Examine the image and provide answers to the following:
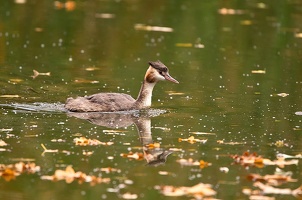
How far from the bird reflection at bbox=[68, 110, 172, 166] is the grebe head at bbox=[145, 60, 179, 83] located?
1.86 ft

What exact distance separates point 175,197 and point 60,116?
439 centimetres

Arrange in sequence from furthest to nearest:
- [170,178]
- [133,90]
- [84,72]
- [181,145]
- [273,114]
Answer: [84,72]
[133,90]
[273,114]
[181,145]
[170,178]

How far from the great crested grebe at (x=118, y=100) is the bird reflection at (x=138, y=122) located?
96mm

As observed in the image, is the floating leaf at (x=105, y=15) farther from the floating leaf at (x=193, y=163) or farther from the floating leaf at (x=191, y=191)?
the floating leaf at (x=191, y=191)

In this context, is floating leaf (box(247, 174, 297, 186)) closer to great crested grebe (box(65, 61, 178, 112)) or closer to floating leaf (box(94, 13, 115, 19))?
great crested grebe (box(65, 61, 178, 112))

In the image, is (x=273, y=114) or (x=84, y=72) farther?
(x=84, y=72)

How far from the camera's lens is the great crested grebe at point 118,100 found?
1405 centimetres

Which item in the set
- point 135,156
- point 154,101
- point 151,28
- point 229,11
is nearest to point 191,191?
point 135,156

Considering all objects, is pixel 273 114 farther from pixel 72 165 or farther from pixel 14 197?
pixel 14 197

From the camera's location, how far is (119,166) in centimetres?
1051

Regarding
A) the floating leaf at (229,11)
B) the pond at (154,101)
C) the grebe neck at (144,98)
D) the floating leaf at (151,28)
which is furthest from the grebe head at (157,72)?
the floating leaf at (229,11)

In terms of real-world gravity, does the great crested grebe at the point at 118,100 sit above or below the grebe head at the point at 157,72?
below

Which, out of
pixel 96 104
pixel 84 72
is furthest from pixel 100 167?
pixel 84 72

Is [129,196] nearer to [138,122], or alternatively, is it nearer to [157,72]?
[138,122]
